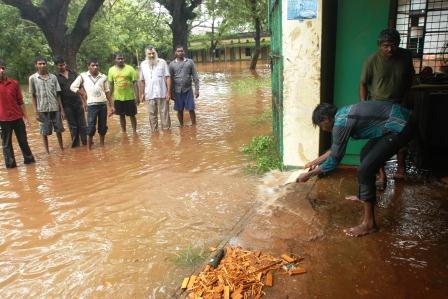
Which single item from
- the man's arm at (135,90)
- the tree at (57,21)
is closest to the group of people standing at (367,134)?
the man's arm at (135,90)

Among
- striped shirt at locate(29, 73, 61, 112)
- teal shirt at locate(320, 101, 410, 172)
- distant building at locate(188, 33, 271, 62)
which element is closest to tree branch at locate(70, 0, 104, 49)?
striped shirt at locate(29, 73, 61, 112)

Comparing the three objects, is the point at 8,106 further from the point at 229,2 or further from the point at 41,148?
the point at 229,2

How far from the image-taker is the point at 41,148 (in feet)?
26.4

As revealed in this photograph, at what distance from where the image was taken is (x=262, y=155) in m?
6.43

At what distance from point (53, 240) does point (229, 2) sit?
20610 mm

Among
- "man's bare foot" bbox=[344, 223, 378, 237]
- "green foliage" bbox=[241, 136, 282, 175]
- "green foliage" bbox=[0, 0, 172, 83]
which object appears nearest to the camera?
"man's bare foot" bbox=[344, 223, 378, 237]

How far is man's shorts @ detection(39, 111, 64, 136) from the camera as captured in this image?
7312 mm

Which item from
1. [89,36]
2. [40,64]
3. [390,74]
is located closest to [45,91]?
[40,64]

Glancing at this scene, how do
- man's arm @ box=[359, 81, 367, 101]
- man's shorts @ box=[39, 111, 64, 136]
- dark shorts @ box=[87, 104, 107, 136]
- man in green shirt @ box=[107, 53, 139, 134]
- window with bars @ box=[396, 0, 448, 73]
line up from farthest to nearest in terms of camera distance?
man in green shirt @ box=[107, 53, 139, 134] → dark shorts @ box=[87, 104, 107, 136] → man's shorts @ box=[39, 111, 64, 136] → window with bars @ box=[396, 0, 448, 73] → man's arm @ box=[359, 81, 367, 101]

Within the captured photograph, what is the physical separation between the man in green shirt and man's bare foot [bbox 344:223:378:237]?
240 inches

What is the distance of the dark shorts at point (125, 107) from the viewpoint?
850 centimetres

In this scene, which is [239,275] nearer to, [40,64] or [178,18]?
[40,64]

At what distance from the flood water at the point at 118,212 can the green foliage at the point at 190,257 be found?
0.02 meters

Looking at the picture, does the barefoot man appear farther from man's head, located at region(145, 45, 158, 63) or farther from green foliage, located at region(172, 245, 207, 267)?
man's head, located at region(145, 45, 158, 63)
